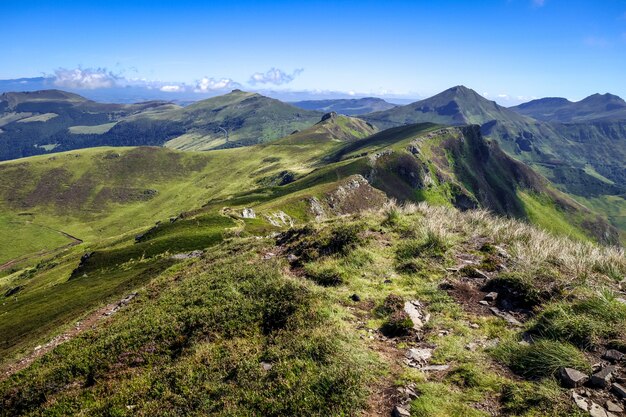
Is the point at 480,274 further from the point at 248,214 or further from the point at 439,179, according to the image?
the point at 439,179

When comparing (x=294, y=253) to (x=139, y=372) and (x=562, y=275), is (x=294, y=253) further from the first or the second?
(x=562, y=275)

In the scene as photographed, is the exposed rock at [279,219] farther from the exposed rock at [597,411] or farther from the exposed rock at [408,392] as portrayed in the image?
the exposed rock at [597,411]

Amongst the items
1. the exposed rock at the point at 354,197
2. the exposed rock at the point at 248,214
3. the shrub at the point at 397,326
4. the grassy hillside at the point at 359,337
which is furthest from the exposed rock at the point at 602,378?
the exposed rock at the point at 354,197

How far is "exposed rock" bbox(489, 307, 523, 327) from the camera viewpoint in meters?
14.2

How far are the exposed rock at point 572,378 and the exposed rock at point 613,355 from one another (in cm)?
134

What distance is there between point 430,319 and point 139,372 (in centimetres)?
1267

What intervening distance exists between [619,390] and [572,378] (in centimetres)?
104

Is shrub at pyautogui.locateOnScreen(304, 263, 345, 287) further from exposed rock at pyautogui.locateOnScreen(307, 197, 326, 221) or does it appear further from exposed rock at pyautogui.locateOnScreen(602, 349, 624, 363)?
exposed rock at pyautogui.locateOnScreen(307, 197, 326, 221)

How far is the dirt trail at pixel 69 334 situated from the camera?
20.3 metres

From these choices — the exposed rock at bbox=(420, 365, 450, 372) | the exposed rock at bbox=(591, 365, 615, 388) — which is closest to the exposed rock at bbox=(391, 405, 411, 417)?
the exposed rock at bbox=(420, 365, 450, 372)

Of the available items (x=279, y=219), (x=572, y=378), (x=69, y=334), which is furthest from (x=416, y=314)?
(x=279, y=219)

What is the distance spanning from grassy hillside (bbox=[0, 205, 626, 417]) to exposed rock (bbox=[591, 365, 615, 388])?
0.31m

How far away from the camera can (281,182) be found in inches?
7574

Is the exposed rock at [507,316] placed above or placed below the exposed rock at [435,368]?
above
